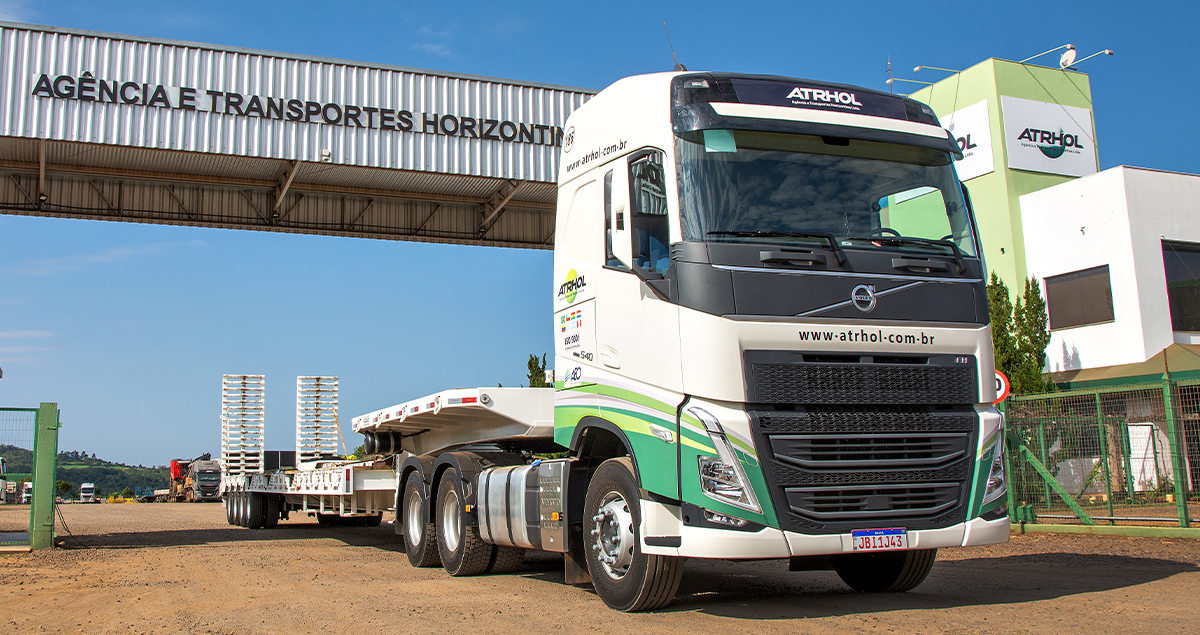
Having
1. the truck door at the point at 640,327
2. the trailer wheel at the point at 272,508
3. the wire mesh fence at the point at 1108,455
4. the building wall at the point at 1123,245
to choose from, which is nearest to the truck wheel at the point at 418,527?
the truck door at the point at 640,327

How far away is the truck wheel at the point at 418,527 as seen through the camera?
34.9 ft

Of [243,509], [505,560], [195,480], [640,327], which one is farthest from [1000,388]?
[195,480]

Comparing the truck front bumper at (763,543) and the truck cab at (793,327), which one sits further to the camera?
the truck cab at (793,327)

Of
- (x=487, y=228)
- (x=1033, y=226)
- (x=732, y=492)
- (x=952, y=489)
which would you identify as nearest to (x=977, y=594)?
(x=952, y=489)

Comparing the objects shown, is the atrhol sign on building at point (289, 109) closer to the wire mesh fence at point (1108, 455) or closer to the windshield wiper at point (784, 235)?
the wire mesh fence at point (1108, 455)

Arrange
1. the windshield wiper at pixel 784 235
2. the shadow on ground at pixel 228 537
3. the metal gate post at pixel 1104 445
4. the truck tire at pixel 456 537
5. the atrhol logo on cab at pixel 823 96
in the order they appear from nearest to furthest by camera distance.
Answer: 1. the windshield wiper at pixel 784 235
2. the atrhol logo on cab at pixel 823 96
3. the truck tire at pixel 456 537
4. the metal gate post at pixel 1104 445
5. the shadow on ground at pixel 228 537

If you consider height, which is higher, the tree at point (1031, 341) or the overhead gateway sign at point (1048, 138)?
the overhead gateway sign at point (1048, 138)

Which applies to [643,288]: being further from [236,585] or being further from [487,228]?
[487,228]

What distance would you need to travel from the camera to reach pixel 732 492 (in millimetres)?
6277

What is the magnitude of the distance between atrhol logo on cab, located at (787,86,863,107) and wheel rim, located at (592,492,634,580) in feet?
10.7

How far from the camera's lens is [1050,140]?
2620 cm

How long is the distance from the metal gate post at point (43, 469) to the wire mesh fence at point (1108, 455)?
44.9ft

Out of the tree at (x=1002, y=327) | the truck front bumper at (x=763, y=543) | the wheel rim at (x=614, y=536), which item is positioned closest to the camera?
the truck front bumper at (x=763, y=543)

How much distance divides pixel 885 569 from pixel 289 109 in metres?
11.5
